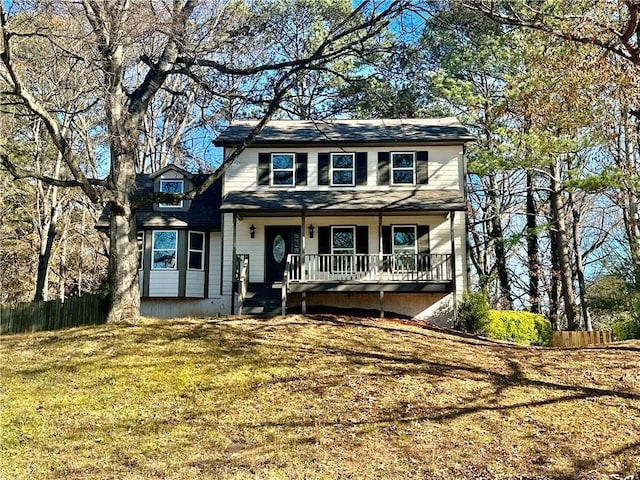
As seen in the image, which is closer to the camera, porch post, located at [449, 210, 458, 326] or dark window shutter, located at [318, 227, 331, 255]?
porch post, located at [449, 210, 458, 326]

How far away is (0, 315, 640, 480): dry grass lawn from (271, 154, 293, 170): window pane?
804 centimetres

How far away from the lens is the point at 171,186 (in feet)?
63.5

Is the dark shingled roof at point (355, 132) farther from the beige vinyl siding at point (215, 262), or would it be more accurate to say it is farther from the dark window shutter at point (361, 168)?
the beige vinyl siding at point (215, 262)

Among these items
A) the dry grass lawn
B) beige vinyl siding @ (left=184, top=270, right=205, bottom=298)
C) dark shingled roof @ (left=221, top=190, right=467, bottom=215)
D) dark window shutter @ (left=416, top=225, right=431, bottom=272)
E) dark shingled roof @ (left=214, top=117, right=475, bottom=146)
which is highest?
dark shingled roof @ (left=214, top=117, right=475, bottom=146)

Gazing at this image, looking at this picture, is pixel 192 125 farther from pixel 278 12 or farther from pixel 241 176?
pixel 241 176

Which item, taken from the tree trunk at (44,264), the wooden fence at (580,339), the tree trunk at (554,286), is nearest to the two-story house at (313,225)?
the wooden fence at (580,339)

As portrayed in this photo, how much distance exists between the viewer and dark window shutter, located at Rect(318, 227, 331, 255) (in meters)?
18.4

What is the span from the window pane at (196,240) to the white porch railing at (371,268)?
3.45m

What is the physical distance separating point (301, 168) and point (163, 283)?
19.6ft

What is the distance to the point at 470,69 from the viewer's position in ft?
75.8

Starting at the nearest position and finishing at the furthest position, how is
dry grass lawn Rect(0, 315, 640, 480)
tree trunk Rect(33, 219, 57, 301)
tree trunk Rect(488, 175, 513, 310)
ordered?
dry grass lawn Rect(0, 315, 640, 480)
tree trunk Rect(33, 219, 57, 301)
tree trunk Rect(488, 175, 513, 310)

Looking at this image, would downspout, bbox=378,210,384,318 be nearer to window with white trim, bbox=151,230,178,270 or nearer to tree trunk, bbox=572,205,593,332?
window with white trim, bbox=151,230,178,270

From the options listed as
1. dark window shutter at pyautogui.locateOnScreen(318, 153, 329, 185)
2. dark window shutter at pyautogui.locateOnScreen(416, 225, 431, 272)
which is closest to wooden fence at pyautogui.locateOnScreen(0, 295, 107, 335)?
dark window shutter at pyautogui.locateOnScreen(318, 153, 329, 185)

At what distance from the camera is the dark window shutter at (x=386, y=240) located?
18.1 metres
